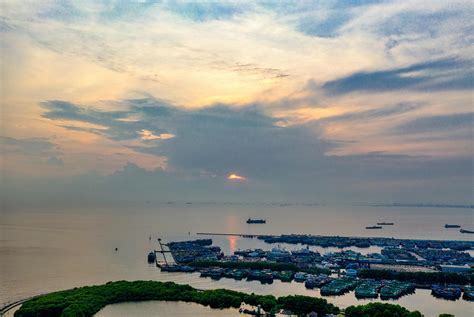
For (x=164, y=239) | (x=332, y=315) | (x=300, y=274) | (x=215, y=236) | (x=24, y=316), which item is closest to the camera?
(x=24, y=316)

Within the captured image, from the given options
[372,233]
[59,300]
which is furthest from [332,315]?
[372,233]

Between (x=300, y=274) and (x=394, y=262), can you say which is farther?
(x=394, y=262)

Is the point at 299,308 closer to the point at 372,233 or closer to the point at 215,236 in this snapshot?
the point at 215,236

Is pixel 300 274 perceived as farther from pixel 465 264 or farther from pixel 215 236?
pixel 215 236

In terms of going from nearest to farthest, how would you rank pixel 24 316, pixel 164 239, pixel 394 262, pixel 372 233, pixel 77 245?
pixel 24 316
pixel 394 262
pixel 77 245
pixel 164 239
pixel 372 233

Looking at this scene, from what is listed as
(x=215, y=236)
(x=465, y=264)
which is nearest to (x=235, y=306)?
(x=465, y=264)

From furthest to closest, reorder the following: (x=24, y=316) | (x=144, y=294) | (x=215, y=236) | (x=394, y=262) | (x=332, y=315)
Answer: (x=215, y=236) → (x=394, y=262) → (x=144, y=294) → (x=332, y=315) → (x=24, y=316)

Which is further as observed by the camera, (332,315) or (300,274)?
(300,274)

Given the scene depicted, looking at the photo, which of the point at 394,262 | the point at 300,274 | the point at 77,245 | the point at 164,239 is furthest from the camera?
the point at 164,239
